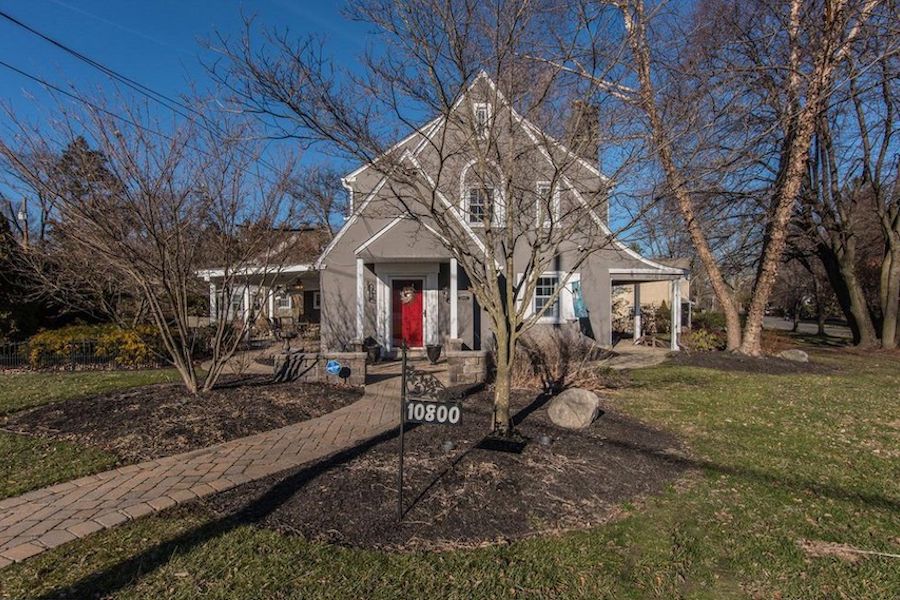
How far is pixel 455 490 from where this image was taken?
4055 millimetres

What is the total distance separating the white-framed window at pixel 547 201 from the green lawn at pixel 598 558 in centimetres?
277

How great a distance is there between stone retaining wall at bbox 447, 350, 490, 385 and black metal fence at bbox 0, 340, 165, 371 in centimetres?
675

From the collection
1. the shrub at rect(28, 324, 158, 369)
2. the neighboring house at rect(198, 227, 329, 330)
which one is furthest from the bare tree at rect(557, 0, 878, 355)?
the shrub at rect(28, 324, 158, 369)

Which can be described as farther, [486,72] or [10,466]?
[486,72]

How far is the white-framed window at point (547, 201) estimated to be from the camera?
200 inches

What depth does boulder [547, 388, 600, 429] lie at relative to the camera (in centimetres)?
608

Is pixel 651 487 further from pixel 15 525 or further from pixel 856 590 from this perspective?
pixel 15 525

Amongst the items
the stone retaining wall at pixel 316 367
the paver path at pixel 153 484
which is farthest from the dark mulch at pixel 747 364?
the paver path at pixel 153 484

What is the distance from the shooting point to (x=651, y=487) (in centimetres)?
441

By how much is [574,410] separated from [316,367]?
15.5 ft

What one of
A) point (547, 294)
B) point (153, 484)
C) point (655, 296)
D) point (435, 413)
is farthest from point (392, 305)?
point (655, 296)

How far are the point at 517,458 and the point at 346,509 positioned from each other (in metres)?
1.71

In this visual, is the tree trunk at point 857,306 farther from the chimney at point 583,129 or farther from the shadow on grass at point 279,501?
the chimney at point 583,129

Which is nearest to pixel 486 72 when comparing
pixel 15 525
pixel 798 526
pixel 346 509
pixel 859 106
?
pixel 346 509
